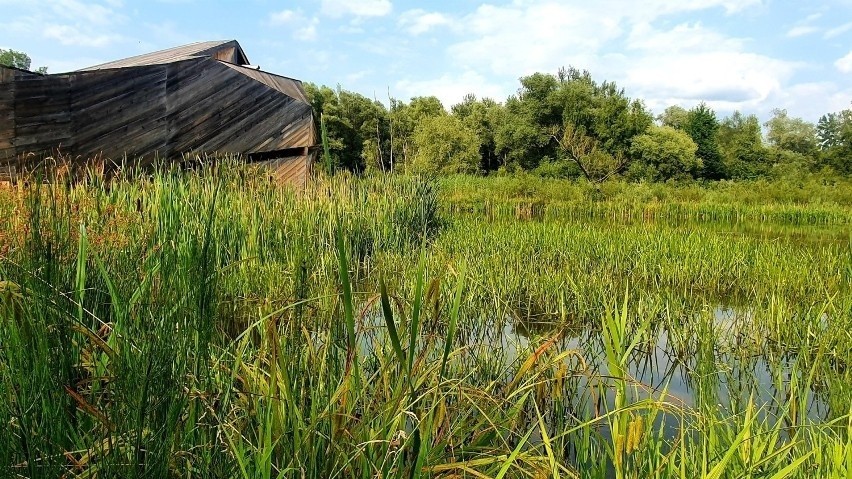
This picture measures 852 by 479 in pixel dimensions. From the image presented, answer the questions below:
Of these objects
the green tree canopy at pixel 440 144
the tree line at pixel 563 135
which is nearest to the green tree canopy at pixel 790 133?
the tree line at pixel 563 135

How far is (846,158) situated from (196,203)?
38377 millimetres

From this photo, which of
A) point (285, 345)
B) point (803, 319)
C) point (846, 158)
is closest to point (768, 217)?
point (803, 319)

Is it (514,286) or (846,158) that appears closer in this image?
(514,286)

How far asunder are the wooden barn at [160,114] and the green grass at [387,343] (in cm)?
174

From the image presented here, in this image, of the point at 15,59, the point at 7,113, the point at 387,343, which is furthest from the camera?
the point at 15,59

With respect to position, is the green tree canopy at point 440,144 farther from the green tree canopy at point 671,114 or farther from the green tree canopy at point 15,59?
the green tree canopy at point 15,59

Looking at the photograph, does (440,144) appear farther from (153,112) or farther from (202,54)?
(153,112)

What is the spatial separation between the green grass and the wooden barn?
1.74 meters

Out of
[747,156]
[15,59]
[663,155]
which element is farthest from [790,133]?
[15,59]

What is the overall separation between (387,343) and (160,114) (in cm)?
774

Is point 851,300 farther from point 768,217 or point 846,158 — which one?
point 846,158

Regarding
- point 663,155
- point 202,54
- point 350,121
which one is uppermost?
point 350,121

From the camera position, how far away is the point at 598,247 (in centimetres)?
823

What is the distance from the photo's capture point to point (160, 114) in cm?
888
